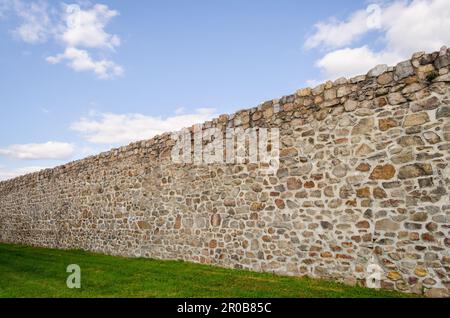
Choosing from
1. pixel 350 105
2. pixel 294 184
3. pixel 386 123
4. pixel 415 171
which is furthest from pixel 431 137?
pixel 294 184

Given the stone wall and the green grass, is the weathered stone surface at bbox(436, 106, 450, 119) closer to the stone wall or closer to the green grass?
the stone wall

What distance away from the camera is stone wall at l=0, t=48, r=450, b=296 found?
6.43 m

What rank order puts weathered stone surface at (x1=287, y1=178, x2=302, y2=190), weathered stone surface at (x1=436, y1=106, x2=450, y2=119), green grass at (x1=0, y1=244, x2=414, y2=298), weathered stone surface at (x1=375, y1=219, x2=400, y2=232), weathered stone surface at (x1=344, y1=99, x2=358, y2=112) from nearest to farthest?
weathered stone surface at (x1=436, y1=106, x2=450, y2=119) → green grass at (x1=0, y1=244, x2=414, y2=298) → weathered stone surface at (x1=375, y1=219, x2=400, y2=232) → weathered stone surface at (x1=344, y1=99, x2=358, y2=112) → weathered stone surface at (x1=287, y1=178, x2=302, y2=190)

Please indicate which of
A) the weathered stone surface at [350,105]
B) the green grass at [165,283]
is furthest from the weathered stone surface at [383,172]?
the green grass at [165,283]

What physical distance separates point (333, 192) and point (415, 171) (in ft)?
5.07

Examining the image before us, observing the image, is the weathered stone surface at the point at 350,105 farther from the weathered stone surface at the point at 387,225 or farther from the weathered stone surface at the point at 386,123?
the weathered stone surface at the point at 387,225

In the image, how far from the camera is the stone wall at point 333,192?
643 centimetres

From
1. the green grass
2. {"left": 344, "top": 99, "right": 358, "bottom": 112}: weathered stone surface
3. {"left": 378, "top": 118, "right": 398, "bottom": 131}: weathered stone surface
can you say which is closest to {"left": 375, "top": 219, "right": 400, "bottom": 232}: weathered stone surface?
the green grass

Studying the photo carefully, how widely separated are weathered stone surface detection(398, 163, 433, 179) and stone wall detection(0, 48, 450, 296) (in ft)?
0.05

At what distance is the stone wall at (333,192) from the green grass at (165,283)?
1.78ft

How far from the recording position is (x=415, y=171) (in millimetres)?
6559
